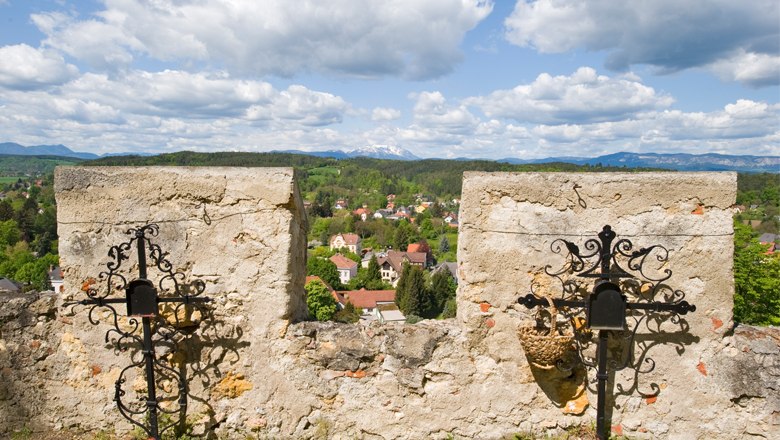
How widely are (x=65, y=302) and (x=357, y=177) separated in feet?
386

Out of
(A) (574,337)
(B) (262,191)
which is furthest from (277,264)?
(A) (574,337)

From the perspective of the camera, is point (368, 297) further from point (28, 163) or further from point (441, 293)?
point (28, 163)

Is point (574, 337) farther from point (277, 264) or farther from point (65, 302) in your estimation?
point (65, 302)

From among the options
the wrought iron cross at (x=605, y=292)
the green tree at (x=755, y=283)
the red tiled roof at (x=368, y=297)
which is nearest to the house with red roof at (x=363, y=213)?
the red tiled roof at (x=368, y=297)

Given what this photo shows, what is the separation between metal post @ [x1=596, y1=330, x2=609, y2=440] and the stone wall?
21 centimetres

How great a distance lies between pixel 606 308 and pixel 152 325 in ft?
10.7

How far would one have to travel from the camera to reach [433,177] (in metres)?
130

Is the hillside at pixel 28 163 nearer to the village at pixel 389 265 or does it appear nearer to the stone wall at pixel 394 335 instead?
the village at pixel 389 265

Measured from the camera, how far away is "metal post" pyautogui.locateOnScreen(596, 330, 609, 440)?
3.24 m

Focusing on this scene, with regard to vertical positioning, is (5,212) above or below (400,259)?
above

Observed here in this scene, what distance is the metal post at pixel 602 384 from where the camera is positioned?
10.6 ft

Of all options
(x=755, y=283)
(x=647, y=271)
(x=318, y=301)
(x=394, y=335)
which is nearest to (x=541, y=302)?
(x=647, y=271)

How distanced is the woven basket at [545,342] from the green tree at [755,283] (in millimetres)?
14360

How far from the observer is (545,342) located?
10.8 ft
